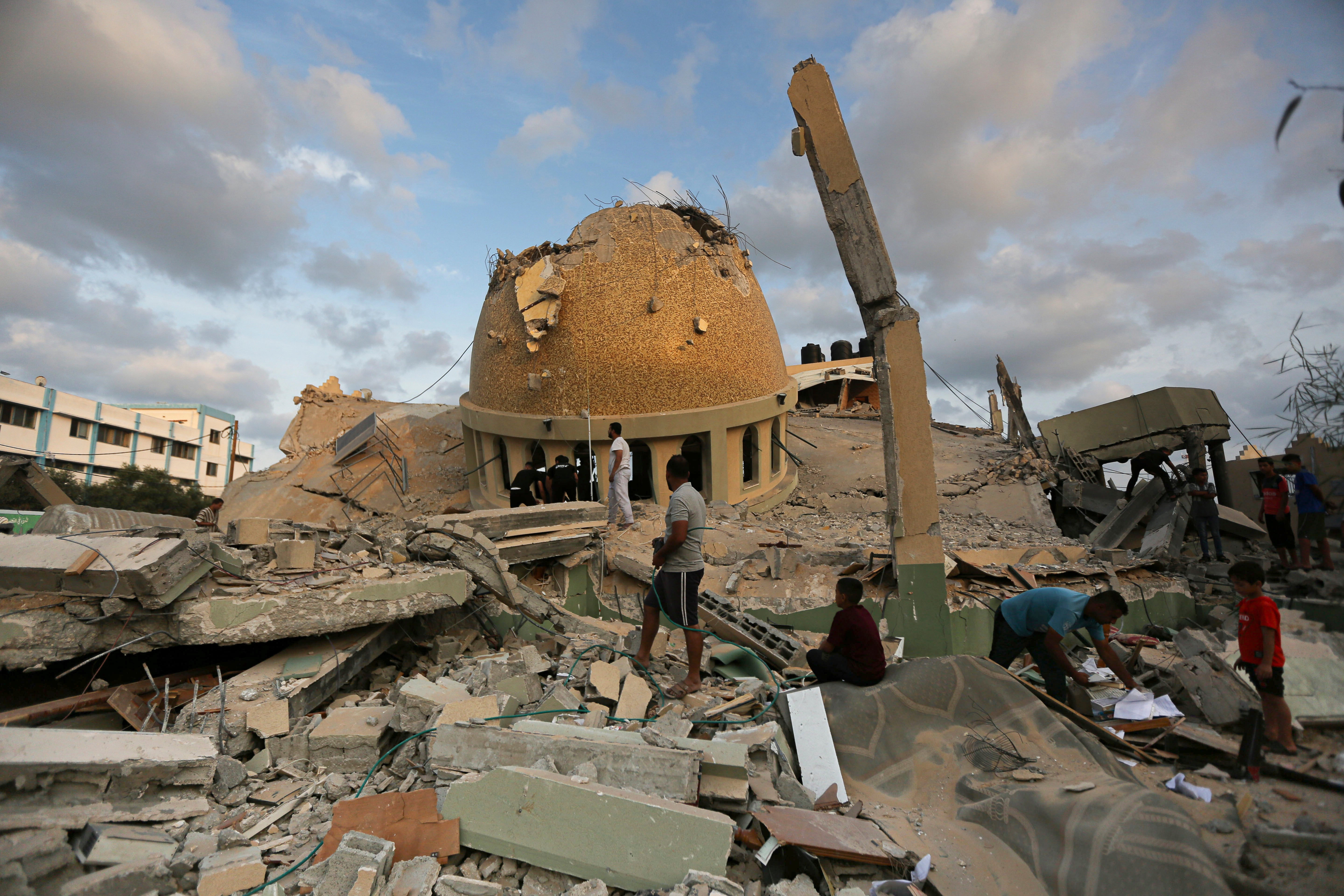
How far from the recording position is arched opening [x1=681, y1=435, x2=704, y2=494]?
13031 millimetres

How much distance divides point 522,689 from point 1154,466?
11107 mm

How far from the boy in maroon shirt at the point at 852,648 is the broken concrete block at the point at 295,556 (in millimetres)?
4503

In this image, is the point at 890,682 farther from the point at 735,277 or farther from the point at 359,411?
the point at 359,411

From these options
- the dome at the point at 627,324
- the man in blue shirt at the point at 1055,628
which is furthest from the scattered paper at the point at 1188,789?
the dome at the point at 627,324

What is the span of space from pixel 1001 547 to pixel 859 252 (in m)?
5.03

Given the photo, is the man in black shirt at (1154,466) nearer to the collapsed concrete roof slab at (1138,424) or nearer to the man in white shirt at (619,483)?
the collapsed concrete roof slab at (1138,424)

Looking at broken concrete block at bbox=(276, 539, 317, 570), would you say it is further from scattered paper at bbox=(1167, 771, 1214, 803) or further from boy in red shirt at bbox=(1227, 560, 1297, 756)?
boy in red shirt at bbox=(1227, 560, 1297, 756)

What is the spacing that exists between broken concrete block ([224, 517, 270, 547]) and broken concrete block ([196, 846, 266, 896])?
3783 millimetres

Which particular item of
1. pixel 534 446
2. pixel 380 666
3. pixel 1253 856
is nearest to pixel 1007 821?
pixel 1253 856

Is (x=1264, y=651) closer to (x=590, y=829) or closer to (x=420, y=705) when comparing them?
(x=590, y=829)

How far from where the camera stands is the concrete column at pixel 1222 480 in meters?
11.5

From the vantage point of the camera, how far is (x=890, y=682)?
455 centimetres

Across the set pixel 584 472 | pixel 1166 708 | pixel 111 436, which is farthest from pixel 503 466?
pixel 111 436

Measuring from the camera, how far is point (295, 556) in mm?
5922
